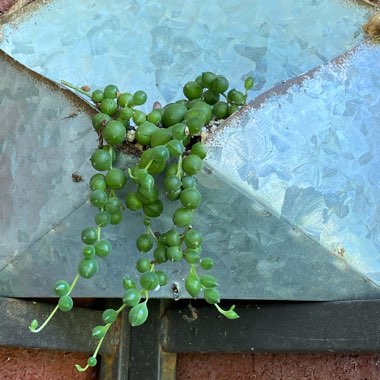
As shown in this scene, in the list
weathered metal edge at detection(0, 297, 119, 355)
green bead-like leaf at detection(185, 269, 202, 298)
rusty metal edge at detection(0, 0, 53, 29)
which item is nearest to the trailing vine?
green bead-like leaf at detection(185, 269, 202, 298)

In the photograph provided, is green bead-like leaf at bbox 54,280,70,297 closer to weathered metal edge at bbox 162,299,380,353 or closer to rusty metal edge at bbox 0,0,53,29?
weathered metal edge at bbox 162,299,380,353

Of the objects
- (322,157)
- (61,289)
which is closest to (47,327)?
(61,289)

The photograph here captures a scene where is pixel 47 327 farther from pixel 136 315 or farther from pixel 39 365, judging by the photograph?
pixel 136 315

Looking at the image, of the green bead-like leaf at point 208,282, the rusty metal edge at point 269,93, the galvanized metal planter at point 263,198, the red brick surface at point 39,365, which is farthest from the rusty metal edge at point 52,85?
the red brick surface at point 39,365

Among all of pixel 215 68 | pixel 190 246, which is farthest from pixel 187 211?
pixel 215 68

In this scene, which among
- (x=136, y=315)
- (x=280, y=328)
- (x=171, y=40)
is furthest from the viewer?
(x=171, y=40)

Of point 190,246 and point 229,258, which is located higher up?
point 190,246

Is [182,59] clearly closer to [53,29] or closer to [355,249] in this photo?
[53,29]

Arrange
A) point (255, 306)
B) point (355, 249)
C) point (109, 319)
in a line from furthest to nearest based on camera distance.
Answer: point (255, 306) → point (355, 249) → point (109, 319)
